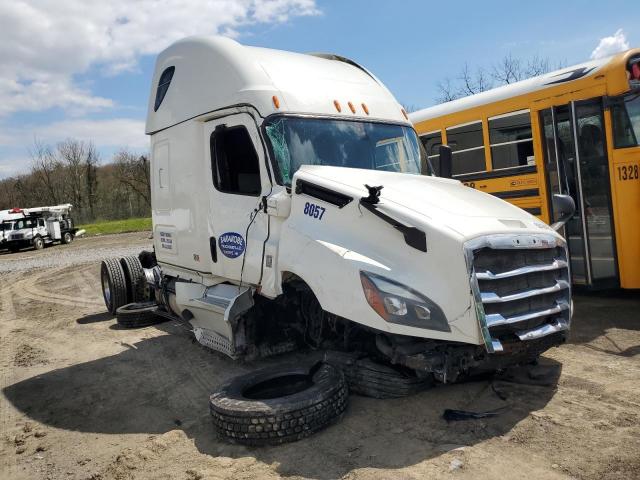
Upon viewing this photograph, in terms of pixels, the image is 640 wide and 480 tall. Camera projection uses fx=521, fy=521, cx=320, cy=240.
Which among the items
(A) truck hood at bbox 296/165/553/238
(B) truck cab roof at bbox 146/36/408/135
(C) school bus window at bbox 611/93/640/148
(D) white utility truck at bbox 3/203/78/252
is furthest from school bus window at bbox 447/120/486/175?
(D) white utility truck at bbox 3/203/78/252

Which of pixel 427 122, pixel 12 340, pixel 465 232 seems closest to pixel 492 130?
pixel 427 122

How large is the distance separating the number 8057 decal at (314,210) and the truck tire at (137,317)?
15.4ft

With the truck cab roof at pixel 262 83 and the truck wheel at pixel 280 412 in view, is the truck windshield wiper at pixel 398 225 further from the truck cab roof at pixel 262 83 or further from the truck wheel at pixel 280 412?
the truck cab roof at pixel 262 83

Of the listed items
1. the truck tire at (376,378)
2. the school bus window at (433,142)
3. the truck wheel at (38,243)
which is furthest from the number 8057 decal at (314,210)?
the truck wheel at (38,243)

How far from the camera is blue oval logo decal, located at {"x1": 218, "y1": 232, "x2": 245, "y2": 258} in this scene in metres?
5.35

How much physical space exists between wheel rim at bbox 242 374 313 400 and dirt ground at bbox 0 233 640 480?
1.55 feet

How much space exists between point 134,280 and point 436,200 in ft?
22.7

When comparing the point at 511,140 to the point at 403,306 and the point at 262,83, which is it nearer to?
the point at 262,83

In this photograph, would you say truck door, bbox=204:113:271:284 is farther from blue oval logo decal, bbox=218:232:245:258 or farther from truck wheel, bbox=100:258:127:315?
truck wheel, bbox=100:258:127:315

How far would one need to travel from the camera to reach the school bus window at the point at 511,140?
8.32m

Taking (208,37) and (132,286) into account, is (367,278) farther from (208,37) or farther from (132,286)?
(132,286)

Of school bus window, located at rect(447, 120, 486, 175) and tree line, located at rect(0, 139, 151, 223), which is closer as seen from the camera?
school bus window, located at rect(447, 120, 486, 175)

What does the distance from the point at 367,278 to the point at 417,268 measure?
1.23 feet

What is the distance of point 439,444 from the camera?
3752 millimetres
